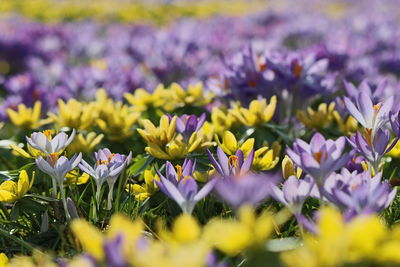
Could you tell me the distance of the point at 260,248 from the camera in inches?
44.3

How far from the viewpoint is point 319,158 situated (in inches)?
61.9

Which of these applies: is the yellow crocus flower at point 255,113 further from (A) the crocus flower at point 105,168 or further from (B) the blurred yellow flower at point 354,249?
(B) the blurred yellow flower at point 354,249

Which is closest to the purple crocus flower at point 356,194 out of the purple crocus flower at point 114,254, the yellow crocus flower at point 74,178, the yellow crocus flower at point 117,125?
the purple crocus flower at point 114,254

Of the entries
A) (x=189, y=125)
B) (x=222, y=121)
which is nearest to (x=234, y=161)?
(x=189, y=125)

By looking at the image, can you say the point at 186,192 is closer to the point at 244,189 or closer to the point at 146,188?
the point at 244,189

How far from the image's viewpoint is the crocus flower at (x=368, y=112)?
6.35 feet

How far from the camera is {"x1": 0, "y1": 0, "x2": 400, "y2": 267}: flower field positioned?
1.14m

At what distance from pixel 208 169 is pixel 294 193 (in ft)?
1.81

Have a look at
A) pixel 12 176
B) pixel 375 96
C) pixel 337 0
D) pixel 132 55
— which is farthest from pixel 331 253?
pixel 337 0

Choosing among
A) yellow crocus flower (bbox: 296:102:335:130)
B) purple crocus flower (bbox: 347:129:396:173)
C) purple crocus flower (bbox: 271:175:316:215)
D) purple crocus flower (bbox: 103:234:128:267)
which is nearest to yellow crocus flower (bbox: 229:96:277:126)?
yellow crocus flower (bbox: 296:102:335:130)

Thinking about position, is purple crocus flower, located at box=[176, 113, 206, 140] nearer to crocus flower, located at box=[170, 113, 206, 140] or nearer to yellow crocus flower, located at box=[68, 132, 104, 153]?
crocus flower, located at box=[170, 113, 206, 140]

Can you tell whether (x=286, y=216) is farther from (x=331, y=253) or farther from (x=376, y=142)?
(x=331, y=253)

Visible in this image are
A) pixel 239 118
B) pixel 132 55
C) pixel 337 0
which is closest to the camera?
pixel 239 118

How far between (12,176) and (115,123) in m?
0.66
